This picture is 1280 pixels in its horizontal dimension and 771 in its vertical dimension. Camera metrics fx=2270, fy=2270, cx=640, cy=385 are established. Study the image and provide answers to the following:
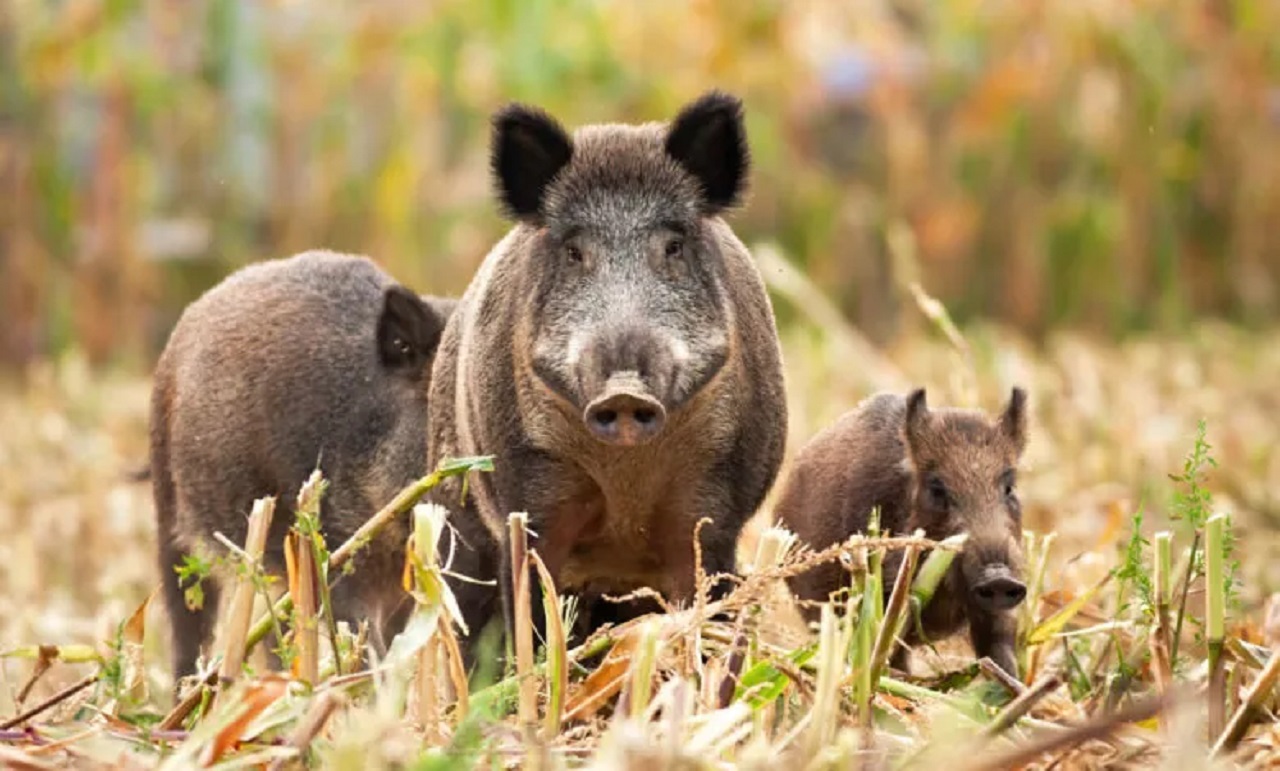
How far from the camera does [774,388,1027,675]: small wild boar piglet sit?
604 cm

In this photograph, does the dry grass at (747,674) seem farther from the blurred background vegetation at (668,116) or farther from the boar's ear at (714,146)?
the blurred background vegetation at (668,116)

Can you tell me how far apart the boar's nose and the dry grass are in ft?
0.37

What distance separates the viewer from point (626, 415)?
4.86 meters

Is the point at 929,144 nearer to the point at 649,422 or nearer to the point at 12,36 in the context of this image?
the point at 12,36

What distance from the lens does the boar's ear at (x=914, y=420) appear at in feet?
20.9

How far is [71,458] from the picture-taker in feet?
35.9

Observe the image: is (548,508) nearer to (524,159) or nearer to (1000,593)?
(524,159)

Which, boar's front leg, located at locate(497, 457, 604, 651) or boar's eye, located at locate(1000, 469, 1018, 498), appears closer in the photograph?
boar's front leg, located at locate(497, 457, 604, 651)

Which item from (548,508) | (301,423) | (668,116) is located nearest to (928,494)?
(548,508)

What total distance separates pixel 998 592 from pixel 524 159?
1.63 metres

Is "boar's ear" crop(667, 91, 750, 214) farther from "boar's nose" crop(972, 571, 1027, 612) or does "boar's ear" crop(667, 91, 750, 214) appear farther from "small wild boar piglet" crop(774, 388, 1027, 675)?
"boar's nose" crop(972, 571, 1027, 612)

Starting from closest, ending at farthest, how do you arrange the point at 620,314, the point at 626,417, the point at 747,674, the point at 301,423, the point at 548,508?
1. the point at 747,674
2. the point at 626,417
3. the point at 620,314
4. the point at 548,508
5. the point at 301,423

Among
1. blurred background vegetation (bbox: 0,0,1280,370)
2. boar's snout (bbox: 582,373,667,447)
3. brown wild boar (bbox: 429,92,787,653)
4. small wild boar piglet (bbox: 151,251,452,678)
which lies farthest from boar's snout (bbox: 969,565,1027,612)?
blurred background vegetation (bbox: 0,0,1280,370)

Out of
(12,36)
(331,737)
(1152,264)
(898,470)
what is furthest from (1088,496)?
(12,36)
